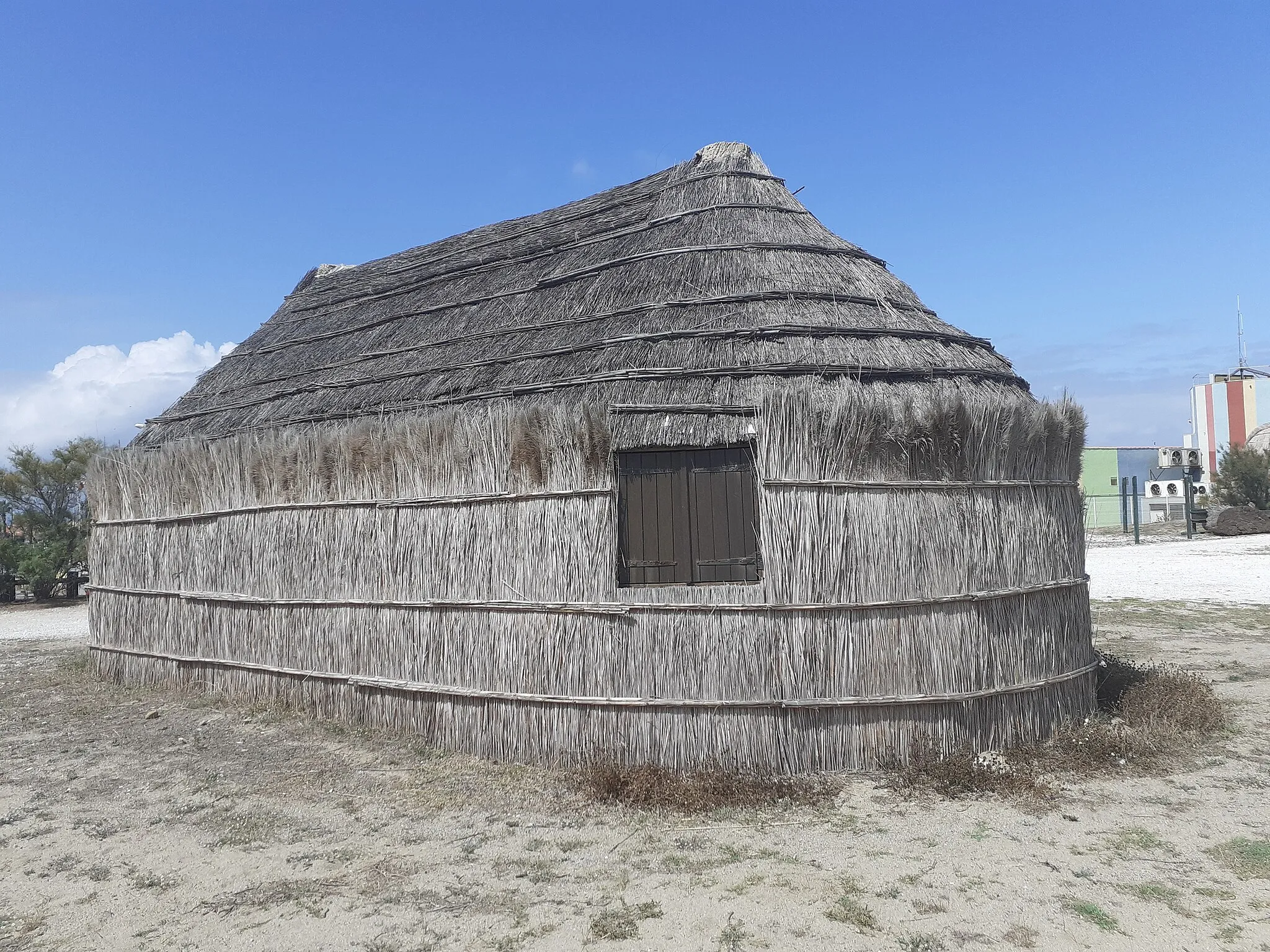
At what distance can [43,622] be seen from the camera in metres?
18.0

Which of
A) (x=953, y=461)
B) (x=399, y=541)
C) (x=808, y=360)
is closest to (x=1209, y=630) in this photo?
(x=953, y=461)

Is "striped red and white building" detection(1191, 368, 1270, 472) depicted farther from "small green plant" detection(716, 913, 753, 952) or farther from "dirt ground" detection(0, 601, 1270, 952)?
"small green plant" detection(716, 913, 753, 952)

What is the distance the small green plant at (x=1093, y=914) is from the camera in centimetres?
403

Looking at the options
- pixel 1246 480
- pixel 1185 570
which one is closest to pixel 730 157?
pixel 1185 570

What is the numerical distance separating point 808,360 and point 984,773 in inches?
127

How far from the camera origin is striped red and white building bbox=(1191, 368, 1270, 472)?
47281mm

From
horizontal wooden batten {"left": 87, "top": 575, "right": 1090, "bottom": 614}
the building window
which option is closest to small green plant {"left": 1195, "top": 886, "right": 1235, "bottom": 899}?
horizontal wooden batten {"left": 87, "top": 575, "right": 1090, "bottom": 614}

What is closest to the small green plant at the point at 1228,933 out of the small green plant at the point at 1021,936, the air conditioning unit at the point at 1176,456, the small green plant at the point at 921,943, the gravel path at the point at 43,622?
the small green plant at the point at 1021,936

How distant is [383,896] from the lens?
178 inches

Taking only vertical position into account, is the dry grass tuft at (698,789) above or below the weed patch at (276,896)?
above

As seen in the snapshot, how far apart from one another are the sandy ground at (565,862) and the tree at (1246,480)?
29591 mm

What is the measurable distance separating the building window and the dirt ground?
164 centimetres

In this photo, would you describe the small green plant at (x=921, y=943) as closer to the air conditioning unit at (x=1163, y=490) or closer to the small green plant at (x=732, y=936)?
the small green plant at (x=732, y=936)

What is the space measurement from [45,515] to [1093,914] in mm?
25549
